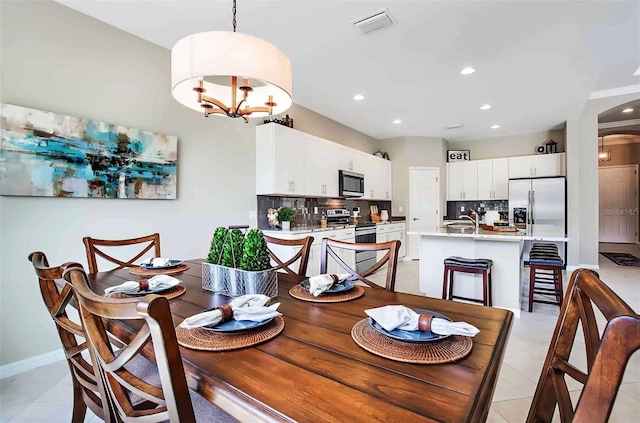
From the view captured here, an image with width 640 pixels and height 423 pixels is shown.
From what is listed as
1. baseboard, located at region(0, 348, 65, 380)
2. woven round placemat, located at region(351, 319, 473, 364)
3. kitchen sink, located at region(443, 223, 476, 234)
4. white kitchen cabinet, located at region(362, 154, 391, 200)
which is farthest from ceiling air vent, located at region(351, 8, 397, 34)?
baseboard, located at region(0, 348, 65, 380)

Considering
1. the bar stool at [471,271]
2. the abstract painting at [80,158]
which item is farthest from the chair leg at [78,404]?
the bar stool at [471,271]

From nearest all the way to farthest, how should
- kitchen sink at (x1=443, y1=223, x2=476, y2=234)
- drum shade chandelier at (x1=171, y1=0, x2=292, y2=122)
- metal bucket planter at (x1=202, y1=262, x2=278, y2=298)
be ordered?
metal bucket planter at (x1=202, y1=262, x2=278, y2=298)
drum shade chandelier at (x1=171, y1=0, x2=292, y2=122)
kitchen sink at (x1=443, y1=223, x2=476, y2=234)

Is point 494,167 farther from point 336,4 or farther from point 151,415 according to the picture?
point 151,415

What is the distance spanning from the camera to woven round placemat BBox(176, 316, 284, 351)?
86cm

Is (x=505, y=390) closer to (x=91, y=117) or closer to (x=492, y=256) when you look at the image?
(x=492, y=256)

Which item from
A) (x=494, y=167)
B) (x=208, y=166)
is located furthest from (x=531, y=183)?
(x=208, y=166)

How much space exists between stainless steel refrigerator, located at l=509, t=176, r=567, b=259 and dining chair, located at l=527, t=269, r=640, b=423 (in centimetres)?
537

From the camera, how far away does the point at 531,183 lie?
19.5ft

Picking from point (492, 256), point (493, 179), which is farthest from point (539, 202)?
point (492, 256)

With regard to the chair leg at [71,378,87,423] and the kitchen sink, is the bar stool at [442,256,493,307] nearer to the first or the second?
the kitchen sink

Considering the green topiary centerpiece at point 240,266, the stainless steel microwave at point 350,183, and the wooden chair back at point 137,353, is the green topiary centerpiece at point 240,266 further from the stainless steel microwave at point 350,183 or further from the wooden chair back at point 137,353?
the stainless steel microwave at point 350,183

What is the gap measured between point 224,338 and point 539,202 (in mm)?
6624

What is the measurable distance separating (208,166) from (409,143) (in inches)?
187

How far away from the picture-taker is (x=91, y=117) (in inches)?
102
